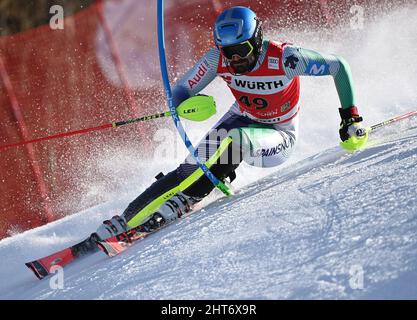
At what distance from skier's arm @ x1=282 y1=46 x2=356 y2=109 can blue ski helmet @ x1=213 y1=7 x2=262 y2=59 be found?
179mm

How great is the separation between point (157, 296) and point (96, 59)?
3631 millimetres

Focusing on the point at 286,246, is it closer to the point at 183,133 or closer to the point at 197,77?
the point at 183,133

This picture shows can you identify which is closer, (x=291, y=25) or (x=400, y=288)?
(x=400, y=288)

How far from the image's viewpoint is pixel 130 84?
569 cm

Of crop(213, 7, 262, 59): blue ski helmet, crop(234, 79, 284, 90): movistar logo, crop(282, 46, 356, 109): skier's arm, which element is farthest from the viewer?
crop(234, 79, 284, 90): movistar logo

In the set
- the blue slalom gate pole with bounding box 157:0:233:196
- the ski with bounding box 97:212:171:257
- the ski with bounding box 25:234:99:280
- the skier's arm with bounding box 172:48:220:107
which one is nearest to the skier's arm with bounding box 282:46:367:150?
the skier's arm with bounding box 172:48:220:107

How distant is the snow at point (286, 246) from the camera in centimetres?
204

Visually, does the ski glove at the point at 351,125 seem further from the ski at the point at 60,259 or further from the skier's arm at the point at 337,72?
the ski at the point at 60,259

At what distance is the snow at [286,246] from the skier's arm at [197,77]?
1.99 ft

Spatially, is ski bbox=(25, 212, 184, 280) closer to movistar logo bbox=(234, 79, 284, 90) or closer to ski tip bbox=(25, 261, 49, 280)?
ski tip bbox=(25, 261, 49, 280)

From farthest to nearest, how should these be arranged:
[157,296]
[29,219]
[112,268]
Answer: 1. [29,219]
2. [112,268]
3. [157,296]

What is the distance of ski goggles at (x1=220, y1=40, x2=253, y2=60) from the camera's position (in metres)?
3.25
